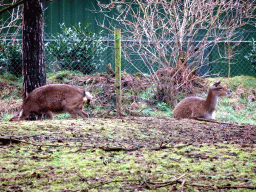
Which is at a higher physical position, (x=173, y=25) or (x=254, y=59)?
(x=173, y=25)

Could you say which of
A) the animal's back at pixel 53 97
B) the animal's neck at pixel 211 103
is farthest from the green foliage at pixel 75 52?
the animal's neck at pixel 211 103

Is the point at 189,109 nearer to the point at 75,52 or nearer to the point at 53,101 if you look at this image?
the point at 53,101

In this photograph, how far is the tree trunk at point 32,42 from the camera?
7.49m

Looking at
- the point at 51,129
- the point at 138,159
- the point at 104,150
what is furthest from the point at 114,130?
the point at 138,159

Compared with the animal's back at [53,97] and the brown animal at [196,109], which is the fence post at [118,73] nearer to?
the animal's back at [53,97]

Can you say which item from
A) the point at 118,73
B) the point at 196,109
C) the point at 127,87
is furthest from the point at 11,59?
the point at 196,109

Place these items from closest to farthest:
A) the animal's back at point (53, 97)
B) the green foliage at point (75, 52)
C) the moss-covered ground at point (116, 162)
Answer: the moss-covered ground at point (116, 162) → the animal's back at point (53, 97) → the green foliage at point (75, 52)

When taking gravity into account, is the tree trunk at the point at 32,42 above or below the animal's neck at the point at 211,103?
above

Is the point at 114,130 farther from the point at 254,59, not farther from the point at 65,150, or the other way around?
the point at 254,59

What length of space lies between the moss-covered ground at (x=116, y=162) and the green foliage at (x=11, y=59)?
285 inches

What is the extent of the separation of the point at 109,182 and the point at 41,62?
18.0 ft

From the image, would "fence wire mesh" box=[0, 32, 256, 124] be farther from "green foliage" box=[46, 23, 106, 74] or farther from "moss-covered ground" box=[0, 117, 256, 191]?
"moss-covered ground" box=[0, 117, 256, 191]

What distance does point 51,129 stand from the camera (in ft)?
17.1

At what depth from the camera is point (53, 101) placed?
743 centimetres
